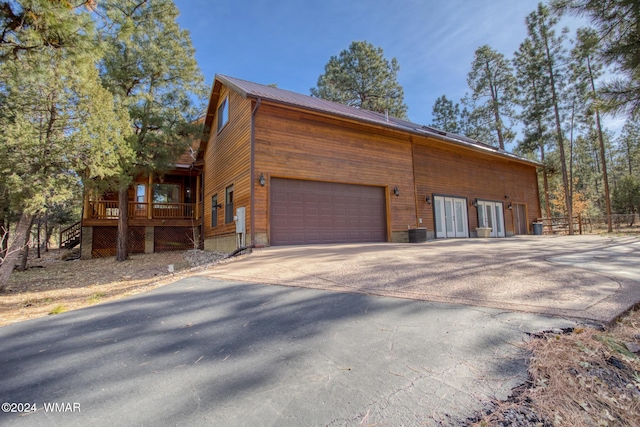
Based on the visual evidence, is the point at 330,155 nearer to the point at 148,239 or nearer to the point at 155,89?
the point at 155,89

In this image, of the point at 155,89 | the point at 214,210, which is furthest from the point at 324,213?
the point at 155,89

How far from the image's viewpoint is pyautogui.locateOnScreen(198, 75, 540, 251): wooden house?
8641 mm

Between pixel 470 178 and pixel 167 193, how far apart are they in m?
15.2

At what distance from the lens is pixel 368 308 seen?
2926 millimetres

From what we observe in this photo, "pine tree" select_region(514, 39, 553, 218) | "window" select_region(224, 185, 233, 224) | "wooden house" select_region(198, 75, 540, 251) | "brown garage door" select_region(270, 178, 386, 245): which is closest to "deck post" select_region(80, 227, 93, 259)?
"wooden house" select_region(198, 75, 540, 251)

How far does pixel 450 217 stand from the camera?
1332cm

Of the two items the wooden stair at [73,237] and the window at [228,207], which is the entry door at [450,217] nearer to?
the window at [228,207]

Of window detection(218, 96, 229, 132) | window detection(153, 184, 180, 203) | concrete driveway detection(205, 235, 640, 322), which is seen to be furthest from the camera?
window detection(153, 184, 180, 203)

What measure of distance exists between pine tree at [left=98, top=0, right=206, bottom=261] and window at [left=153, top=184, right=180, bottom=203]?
163 inches

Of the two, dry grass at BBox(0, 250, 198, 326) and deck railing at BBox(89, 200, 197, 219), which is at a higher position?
deck railing at BBox(89, 200, 197, 219)

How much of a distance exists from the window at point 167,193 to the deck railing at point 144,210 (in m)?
1.25

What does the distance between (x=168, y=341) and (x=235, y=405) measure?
109 cm

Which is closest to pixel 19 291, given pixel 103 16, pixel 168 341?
pixel 103 16

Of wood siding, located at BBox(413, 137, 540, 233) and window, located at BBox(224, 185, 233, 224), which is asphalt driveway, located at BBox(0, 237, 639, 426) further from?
wood siding, located at BBox(413, 137, 540, 233)
